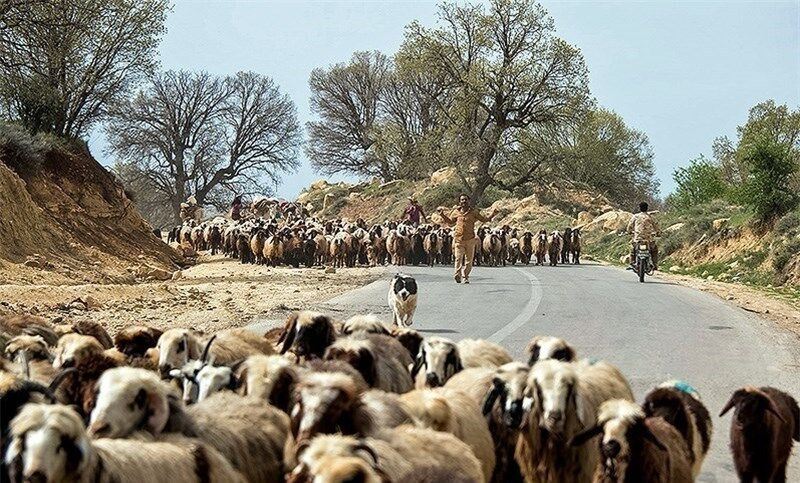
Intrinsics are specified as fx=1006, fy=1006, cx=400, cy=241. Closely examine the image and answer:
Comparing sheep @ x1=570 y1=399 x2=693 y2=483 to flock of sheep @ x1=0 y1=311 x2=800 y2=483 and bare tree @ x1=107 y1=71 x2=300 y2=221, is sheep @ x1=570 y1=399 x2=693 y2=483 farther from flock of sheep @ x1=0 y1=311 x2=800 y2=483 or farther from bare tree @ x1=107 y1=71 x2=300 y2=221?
bare tree @ x1=107 y1=71 x2=300 y2=221

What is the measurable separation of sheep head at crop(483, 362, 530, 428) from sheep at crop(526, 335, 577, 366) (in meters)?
1.26

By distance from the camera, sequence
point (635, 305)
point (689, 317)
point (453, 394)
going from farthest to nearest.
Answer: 1. point (635, 305)
2. point (689, 317)
3. point (453, 394)

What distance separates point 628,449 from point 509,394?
0.93 metres

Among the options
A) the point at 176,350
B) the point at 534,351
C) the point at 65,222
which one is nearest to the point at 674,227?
the point at 65,222

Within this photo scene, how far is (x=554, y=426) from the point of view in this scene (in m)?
6.22

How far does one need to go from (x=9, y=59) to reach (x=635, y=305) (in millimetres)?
18587

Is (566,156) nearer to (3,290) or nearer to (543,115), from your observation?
(543,115)

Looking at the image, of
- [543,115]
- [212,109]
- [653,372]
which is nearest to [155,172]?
[212,109]

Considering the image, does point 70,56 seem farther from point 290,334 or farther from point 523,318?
point 290,334

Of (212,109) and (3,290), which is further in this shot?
(212,109)

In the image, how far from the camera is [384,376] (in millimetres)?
7625

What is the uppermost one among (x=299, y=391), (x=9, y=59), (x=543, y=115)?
(x=543, y=115)

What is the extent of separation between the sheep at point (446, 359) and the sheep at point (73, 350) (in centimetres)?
251

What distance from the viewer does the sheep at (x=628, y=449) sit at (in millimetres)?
5844
